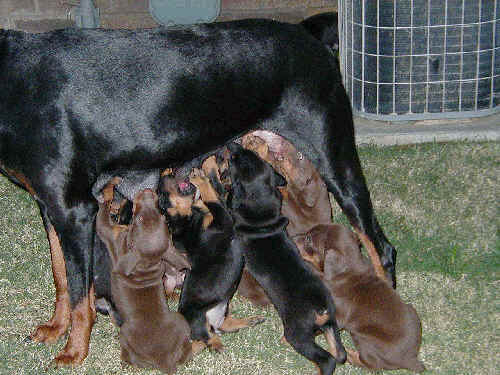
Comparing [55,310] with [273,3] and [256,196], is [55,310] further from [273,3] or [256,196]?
[273,3]

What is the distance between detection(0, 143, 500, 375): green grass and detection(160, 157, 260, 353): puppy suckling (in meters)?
0.15

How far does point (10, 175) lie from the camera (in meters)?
3.22

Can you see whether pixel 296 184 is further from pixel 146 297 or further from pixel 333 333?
pixel 146 297

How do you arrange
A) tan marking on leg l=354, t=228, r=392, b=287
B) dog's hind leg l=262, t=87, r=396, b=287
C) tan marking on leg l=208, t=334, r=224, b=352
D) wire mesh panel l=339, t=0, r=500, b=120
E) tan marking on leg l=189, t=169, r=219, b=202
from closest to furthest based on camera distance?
tan marking on leg l=208, t=334, r=224, b=352, dog's hind leg l=262, t=87, r=396, b=287, tan marking on leg l=189, t=169, r=219, b=202, tan marking on leg l=354, t=228, r=392, b=287, wire mesh panel l=339, t=0, r=500, b=120

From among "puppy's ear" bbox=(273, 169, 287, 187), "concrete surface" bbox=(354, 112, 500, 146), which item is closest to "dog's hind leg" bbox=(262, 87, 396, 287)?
"puppy's ear" bbox=(273, 169, 287, 187)

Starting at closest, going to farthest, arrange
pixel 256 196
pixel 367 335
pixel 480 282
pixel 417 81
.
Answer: pixel 367 335, pixel 256 196, pixel 480 282, pixel 417 81

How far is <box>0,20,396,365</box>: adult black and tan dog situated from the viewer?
3.09m

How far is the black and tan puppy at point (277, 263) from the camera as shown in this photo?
10.2ft

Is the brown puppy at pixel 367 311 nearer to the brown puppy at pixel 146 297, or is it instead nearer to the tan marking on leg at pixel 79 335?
the brown puppy at pixel 146 297

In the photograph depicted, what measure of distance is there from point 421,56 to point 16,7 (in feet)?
12.7

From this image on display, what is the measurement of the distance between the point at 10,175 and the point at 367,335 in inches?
73.6

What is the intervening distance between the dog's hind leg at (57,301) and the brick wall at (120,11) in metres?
3.52

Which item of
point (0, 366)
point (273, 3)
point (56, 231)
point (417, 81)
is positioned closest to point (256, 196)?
point (56, 231)

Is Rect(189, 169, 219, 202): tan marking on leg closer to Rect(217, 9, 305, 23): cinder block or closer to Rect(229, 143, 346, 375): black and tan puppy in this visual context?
Rect(229, 143, 346, 375): black and tan puppy
